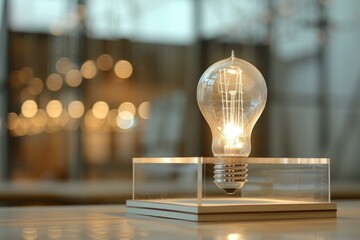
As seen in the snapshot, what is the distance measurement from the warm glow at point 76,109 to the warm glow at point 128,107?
1.54 feet

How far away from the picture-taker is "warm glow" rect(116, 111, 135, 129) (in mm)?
8648

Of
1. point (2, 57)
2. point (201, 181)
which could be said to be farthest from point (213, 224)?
point (2, 57)

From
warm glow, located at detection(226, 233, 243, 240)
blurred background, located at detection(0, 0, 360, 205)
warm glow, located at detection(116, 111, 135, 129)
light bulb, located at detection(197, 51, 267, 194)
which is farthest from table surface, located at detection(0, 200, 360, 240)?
warm glow, located at detection(116, 111, 135, 129)

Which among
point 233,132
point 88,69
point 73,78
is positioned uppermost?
point 88,69

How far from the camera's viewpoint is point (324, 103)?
983cm

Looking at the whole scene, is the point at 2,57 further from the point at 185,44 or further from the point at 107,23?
the point at 185,44

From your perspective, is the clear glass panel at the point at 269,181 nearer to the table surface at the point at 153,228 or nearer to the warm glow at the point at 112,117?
the table surface at the point at 153,228

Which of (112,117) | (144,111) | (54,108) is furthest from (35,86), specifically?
(144,111)

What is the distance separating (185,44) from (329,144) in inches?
92.3

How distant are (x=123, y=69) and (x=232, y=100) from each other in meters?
6.87

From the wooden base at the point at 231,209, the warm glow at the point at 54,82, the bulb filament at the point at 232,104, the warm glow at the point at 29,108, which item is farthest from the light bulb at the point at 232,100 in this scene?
the warm glow at the point at 54,82

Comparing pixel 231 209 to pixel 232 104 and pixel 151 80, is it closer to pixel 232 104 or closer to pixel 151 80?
pixel 232 104

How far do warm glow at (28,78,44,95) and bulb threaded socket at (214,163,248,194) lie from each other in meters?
6.73

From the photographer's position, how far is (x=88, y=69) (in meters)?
8.59
